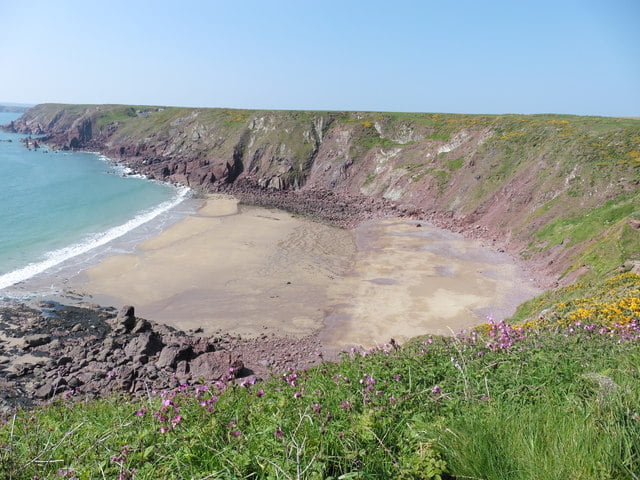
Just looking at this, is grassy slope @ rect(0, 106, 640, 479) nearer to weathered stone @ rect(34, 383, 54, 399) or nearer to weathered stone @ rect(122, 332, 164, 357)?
weathered stone @ rect(34, 383, 54, 399)

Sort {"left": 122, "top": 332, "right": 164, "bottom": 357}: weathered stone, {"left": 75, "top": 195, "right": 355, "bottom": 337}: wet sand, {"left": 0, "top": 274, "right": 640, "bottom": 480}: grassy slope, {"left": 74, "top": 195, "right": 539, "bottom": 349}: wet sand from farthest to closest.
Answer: {"left": 75, "top": 195, "right": 355, "bottom": 337}: wet sand → {"left": 74, "top": 195, "right": 539, "bottom": 349}: wet sand → {"left": 122, "top": 332, "right": 164, "bottom": 357}: weathered stone → {"left": 0, "top": 274, "right": 640, "bottom": 480}: grassy slope

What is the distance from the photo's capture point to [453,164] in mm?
47219

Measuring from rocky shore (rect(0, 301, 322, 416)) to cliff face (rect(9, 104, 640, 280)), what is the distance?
17.1 metres

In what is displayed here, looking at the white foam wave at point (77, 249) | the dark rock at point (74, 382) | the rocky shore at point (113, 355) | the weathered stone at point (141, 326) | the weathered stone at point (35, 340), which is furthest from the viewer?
the white foam wave at point (77, 249)

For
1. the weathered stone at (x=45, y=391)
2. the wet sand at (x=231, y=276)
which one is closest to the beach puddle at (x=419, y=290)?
the wet sand at (x=231, y=276)

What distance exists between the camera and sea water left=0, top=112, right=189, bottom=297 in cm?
2891

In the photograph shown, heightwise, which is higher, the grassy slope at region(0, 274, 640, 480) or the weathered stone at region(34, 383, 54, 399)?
the grassy slope at region(0, 274, 640, 480)

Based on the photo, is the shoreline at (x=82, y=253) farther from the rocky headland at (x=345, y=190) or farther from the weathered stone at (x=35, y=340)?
the weathered stone at (x=35, y=340)

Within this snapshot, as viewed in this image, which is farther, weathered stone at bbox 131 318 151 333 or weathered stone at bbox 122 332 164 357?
weathered stone at bbox 131 318 151 333

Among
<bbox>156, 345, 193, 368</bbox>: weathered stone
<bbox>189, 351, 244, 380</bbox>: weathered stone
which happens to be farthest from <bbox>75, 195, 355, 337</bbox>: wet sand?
<bbox>189, 351, 244, 380</bbox>: weathered stone

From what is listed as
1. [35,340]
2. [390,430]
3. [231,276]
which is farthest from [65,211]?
[390,430]

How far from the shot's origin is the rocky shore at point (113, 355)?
48.8ft

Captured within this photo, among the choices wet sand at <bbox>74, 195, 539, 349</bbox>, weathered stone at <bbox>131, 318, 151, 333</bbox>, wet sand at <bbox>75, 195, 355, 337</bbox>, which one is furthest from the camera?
wet sand at <bbox>75, 195, 355, 337</bbox>

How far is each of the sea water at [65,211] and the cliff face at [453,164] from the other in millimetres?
8758
